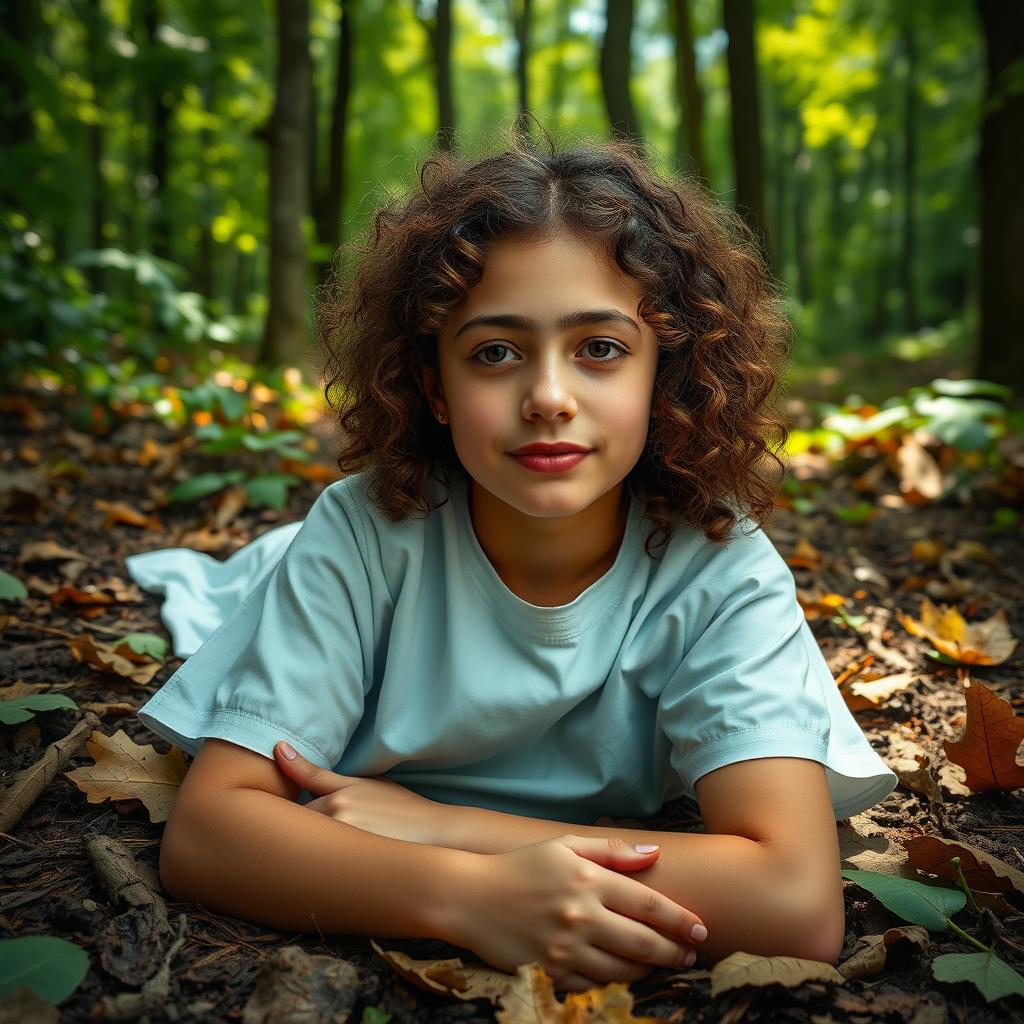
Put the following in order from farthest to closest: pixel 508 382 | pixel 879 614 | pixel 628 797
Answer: pixel 879 614 < pixel 628 797 < pixel 508 382

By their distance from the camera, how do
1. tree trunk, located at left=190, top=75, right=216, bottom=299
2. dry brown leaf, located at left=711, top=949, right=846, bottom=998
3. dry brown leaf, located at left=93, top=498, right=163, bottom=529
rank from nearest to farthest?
1. dry brown leaf, located at left=711, top=949, right=846, bottom=998
2. dry brown leaf, located at left=93, top=498, right=163, bottom=529
3. tree trunk, located at left=190, top=75, right=216, bottom=299

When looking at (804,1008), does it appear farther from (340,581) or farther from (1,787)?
(1,787)

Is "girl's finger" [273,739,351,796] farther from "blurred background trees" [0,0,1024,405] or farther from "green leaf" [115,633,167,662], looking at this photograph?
"blurred background trees" [0,0,1024,405]

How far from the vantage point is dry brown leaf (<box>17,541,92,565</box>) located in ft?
9.94

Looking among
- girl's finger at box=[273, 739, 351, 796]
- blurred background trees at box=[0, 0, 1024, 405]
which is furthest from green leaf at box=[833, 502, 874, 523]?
girl's finger at box=[273, 739, 351, 796]

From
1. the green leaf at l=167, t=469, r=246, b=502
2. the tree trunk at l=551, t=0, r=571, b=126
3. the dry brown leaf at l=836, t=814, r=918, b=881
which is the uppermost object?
the tree trunk at l=551, t=0, r=571, b=126

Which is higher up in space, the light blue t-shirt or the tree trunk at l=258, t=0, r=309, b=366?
the tree trunk at l=258, t=0, r=309, b=366

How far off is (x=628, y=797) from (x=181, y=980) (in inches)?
37.3

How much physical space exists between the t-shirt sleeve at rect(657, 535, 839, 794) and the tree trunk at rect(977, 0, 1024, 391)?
4851 millimetres

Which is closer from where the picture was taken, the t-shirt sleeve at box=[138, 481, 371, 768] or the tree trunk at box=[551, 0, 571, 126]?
the t-shirt sleeve at box=[138, 481, 371, 768]

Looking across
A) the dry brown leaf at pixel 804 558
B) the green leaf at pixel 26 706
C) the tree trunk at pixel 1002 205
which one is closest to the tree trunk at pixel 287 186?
the dry brown leaf at pixel 804 558

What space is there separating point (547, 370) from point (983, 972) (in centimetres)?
119

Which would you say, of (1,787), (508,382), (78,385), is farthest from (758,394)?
(78,385)

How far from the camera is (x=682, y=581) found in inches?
75.6
